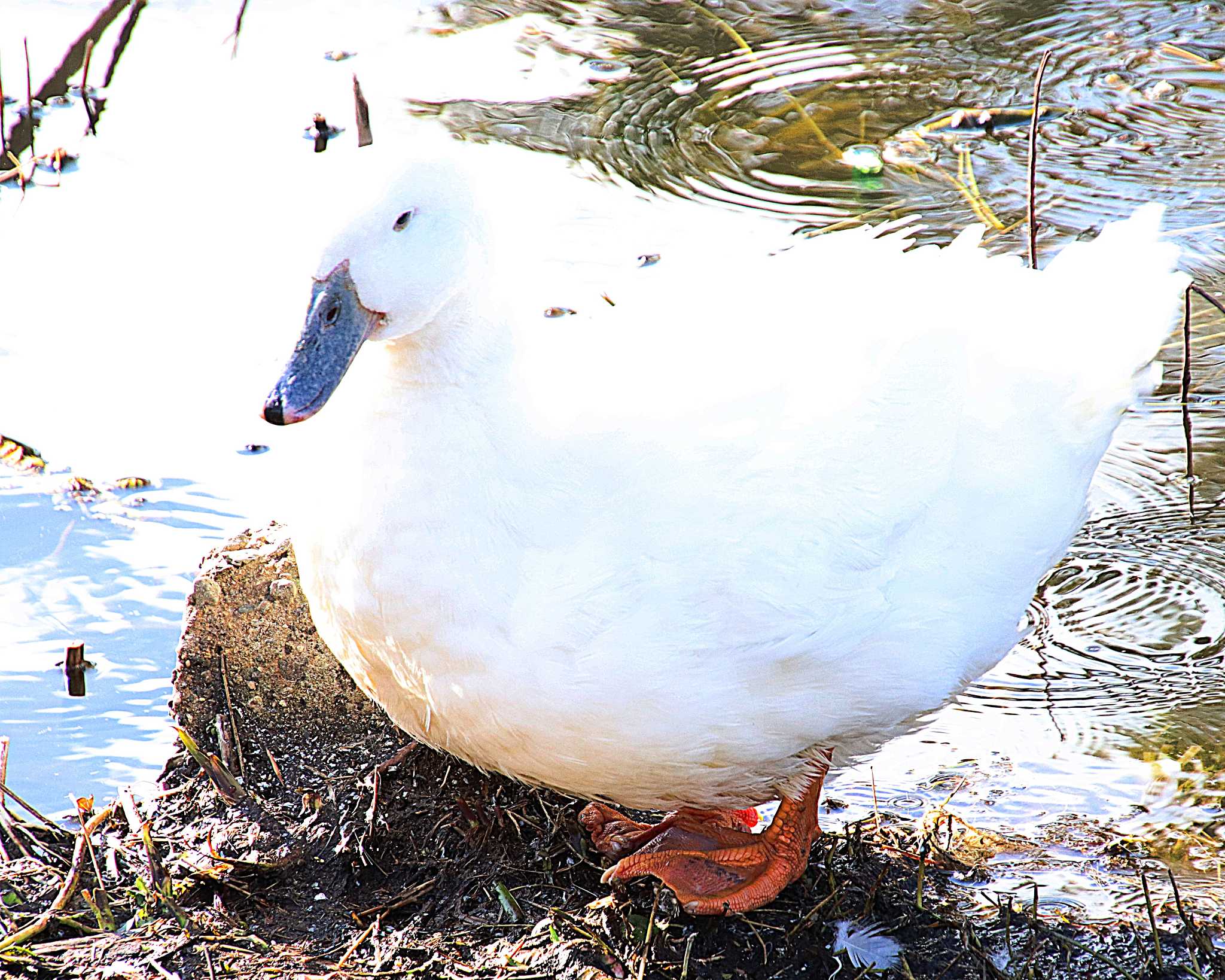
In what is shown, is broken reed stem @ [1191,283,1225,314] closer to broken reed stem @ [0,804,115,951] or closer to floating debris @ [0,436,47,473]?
broken reed stem @ [0,804,115,951]

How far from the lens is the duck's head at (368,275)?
3.01 metres

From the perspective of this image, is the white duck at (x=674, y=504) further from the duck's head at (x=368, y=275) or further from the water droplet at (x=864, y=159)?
the water droplet at (x=864, y=159)

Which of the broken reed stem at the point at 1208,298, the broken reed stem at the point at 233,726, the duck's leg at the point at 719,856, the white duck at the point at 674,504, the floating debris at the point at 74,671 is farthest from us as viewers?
the broken reed stem at the point at 1208,298

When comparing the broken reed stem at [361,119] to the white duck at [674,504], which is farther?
the broken reed stem at [361,119]

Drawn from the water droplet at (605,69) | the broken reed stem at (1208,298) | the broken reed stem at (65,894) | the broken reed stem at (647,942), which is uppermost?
the water droplet at (605,69)

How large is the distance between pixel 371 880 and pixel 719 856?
843mm

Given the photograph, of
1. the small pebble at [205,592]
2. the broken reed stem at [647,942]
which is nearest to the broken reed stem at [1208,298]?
the broken reed stem at [647,942]

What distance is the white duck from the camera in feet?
10.3

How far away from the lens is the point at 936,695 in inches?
135

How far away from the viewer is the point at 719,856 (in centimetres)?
368

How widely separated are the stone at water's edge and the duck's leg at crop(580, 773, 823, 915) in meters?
0.64

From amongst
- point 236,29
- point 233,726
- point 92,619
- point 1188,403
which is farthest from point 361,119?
point 1188,403

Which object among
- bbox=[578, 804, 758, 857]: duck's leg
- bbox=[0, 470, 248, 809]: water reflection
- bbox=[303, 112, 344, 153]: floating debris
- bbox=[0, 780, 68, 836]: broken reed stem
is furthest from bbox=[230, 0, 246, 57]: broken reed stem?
bbox=[578, 804, 758, 857]: duck's leg

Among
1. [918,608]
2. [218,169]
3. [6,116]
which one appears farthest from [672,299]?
[6,116]
